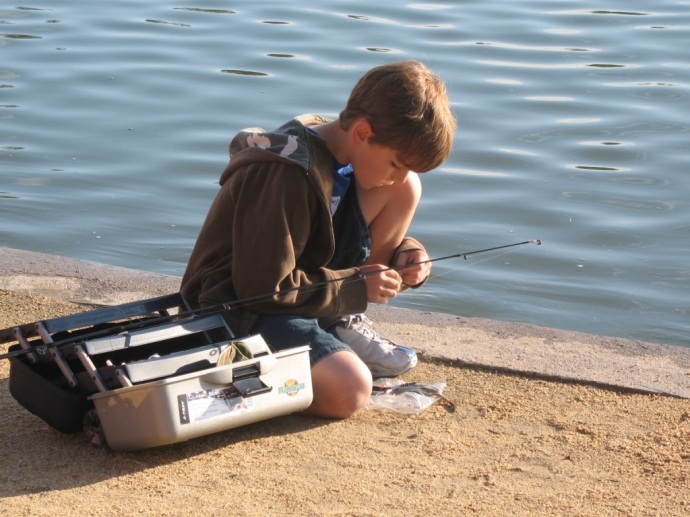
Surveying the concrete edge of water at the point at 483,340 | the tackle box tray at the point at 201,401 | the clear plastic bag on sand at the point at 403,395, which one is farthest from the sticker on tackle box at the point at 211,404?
the concrete edge of water at the point at 483,340

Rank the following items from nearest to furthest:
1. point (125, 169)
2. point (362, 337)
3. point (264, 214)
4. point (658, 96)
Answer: point (264, 214)
point (362, 337)
point (125, 169)
point (658, 96)

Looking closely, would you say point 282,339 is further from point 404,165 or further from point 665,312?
point 665,312

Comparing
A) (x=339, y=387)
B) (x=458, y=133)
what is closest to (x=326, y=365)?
(x=339, y=387)

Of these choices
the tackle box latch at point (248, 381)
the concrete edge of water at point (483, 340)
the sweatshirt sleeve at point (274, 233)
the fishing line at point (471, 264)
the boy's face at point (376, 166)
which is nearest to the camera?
the tackle box latch at point (248, 381)

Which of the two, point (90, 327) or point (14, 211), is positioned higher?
point (90, 327)

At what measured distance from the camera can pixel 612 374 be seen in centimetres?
385

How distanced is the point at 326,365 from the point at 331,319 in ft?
1.25

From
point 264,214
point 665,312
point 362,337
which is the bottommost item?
point 665,312

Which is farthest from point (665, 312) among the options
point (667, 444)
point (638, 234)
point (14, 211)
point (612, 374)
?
point (14, 211)

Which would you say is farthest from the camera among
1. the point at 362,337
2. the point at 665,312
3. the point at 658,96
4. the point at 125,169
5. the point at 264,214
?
the point at 658,96

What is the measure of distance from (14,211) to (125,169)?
0.76m

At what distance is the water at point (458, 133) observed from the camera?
556cm

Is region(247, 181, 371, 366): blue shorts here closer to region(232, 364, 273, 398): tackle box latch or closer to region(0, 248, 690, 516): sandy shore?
region(0, 248, 690, 516): sandy shore

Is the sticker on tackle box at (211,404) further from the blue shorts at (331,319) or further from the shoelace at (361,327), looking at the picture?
the shoelace at (361,327)
